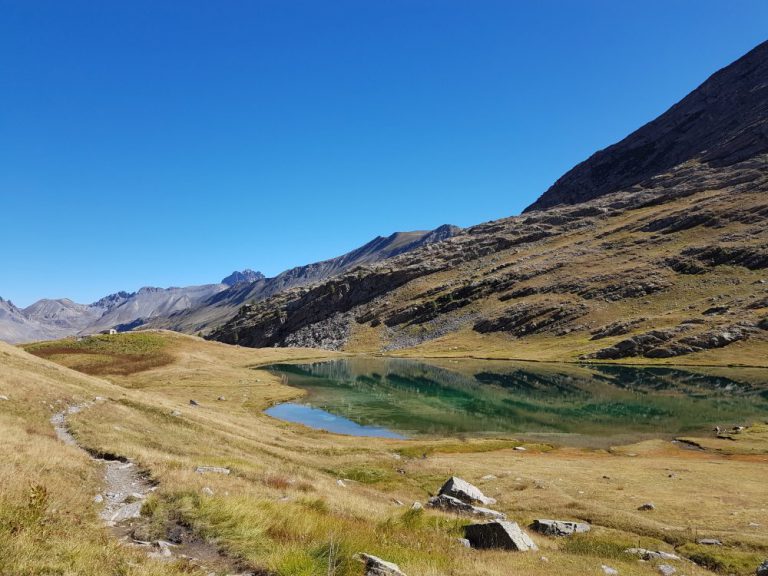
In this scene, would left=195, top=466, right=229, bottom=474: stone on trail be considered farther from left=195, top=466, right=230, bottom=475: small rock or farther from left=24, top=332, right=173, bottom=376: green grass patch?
left=24, top=332, right=173, bottom=376: green grass patch

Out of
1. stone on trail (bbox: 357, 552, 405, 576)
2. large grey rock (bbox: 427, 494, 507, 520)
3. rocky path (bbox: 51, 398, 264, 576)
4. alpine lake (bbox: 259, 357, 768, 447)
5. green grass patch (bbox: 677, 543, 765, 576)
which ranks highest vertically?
rocky path (bbox: 51, 398, 264, 576)

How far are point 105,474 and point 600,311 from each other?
199 meters

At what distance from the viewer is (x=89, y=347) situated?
370 feet

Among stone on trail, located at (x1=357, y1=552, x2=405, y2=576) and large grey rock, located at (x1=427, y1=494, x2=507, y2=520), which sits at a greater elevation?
stone on trail, located at (x1=357, y1=552, x2=405, y2=576)

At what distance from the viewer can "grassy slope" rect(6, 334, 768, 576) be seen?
1252 centimetres

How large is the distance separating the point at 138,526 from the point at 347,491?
1477cm

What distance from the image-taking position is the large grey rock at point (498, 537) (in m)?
17.2

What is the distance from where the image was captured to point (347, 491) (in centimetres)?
2678

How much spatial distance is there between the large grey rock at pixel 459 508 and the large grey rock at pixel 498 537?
19.6ft

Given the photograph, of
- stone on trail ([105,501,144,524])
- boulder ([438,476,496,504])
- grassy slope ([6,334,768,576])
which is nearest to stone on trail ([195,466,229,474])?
grassy slope ([6,334,768,576])

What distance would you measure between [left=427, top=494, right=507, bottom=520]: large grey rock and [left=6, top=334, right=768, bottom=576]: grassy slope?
270 cm

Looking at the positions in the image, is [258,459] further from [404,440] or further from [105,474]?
[404,440]

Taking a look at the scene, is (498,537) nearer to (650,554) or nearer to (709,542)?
(650,554)

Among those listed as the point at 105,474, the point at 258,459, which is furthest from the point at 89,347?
the point at 105,474
